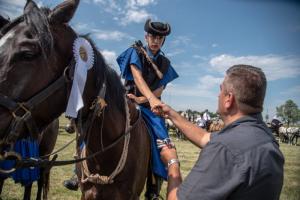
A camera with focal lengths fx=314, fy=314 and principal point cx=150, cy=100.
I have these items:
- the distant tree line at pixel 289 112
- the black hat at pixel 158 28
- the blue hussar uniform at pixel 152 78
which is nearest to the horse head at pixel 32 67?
the blue hussar uniform at pixel 152 78

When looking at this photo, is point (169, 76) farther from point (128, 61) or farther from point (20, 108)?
point (20, 108)

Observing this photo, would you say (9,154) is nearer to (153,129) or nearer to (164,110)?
(164,110)

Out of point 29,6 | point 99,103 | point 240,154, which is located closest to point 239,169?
point 240,154

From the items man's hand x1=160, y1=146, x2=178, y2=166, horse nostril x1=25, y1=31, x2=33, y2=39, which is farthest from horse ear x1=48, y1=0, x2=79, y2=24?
man's hand x1=160, y1=146, x2=178, y2=166

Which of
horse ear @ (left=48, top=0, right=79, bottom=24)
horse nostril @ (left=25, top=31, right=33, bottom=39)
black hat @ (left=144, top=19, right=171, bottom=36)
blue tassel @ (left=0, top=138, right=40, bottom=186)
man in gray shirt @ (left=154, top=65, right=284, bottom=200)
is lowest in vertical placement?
blue tassel @ (left=0, top=138, right=40, bottom=186)

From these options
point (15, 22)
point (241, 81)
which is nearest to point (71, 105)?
point (15, 22)

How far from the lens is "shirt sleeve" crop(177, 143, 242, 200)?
1759 mm

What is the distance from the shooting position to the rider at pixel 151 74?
12.0ft

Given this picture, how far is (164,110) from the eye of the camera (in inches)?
114

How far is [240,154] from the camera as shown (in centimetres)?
176

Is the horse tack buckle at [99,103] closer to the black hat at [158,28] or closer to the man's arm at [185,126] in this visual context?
the man's arm at [185,126]

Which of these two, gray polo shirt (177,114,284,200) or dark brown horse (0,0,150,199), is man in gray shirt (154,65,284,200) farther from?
dark brown horse (0,0,150,199)

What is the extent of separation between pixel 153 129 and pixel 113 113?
743 mm

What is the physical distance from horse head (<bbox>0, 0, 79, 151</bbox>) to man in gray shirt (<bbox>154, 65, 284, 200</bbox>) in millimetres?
1243
